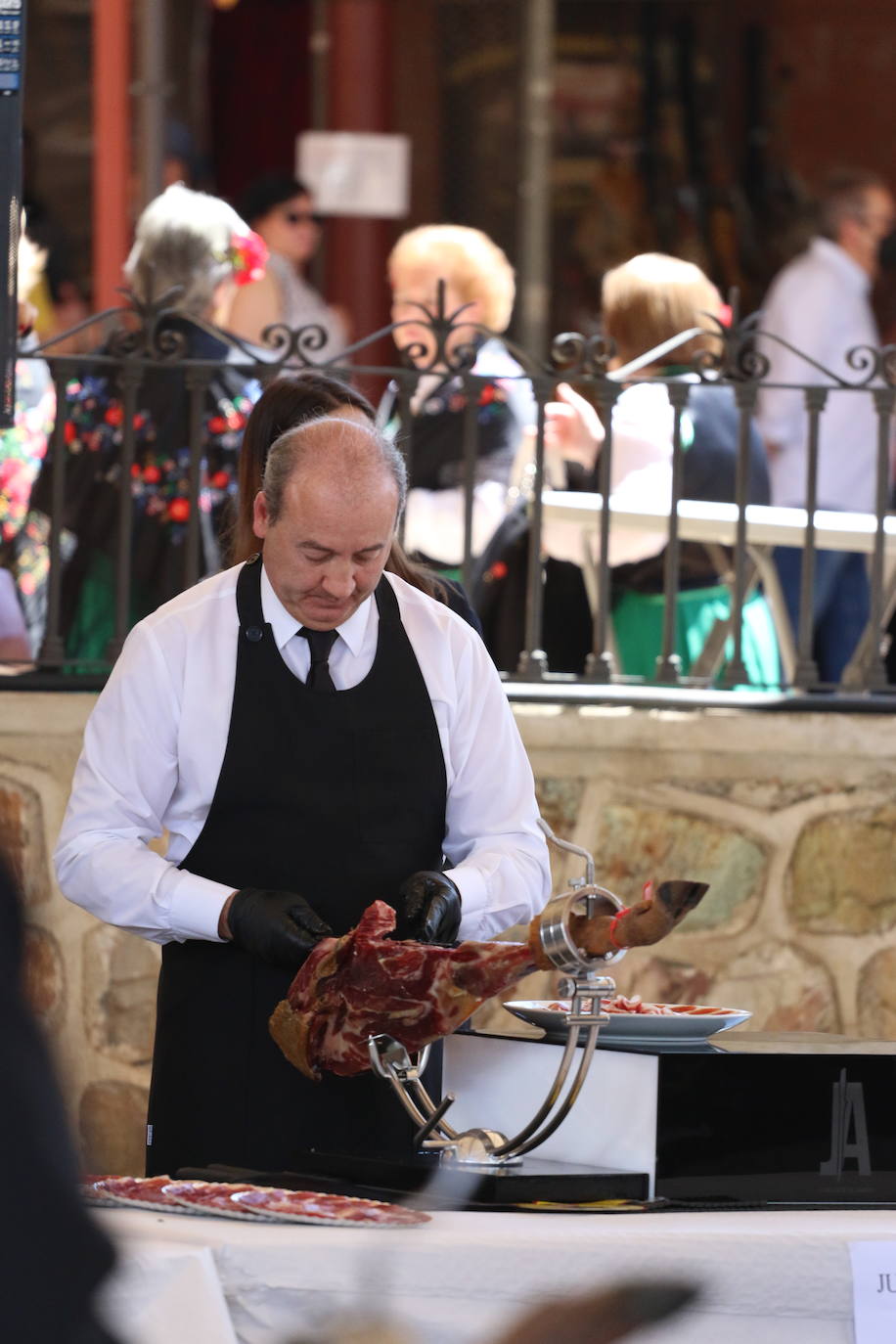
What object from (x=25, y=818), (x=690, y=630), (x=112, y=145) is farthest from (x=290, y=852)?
(x=112, y=145)

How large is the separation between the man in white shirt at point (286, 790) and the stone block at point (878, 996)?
1680 mm

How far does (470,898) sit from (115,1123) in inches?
68.1

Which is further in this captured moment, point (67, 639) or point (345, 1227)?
point (67, 639)

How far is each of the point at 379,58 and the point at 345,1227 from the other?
7391 mm

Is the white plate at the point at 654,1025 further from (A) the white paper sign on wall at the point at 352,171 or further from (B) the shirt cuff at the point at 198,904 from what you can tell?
(A) the white paper sign on wall at the point at 352,171

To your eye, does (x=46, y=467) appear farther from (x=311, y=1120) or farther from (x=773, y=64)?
(x=773, y=64)

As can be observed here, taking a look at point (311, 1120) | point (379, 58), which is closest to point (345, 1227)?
point (311, 1120)

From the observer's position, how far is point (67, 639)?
14.6ft

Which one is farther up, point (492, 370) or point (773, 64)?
point (773, 64)

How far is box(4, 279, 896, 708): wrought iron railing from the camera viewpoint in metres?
→ 4.20

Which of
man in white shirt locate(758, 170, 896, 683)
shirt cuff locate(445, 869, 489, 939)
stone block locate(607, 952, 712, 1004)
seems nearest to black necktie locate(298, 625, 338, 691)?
shirt cuff locate(445, 869, 489, 939)

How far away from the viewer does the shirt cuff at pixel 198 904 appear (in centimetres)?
260

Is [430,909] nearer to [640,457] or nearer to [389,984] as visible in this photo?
[389,984]

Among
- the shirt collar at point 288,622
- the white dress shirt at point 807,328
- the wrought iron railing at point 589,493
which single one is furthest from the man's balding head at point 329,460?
the white dress shirt at point 807,328
